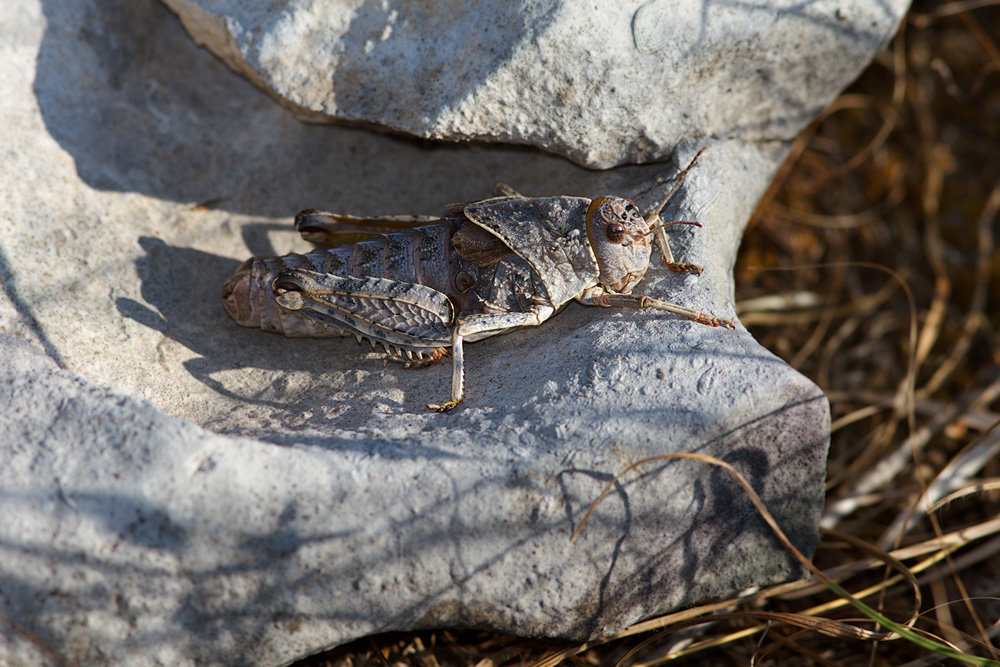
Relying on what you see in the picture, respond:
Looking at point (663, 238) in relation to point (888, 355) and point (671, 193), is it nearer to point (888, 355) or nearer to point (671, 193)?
point (671, 193)

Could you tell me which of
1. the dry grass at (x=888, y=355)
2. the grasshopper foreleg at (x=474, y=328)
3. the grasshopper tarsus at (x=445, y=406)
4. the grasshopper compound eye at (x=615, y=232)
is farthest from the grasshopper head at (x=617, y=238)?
the dry grass at (x=888, y=355)

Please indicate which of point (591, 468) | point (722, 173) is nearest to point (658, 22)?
point (722, 173)

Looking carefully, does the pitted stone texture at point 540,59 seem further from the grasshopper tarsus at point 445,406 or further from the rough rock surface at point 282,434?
the grasshopper tarsus at point 445,406

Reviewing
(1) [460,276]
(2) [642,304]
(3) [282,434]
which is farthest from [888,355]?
(3) [282,434]

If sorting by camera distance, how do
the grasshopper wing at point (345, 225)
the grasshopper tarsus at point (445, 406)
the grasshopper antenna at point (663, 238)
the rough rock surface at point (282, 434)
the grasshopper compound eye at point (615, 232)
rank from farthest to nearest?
the grasshopper wing at point (345, 225) < the grasshopper antenna at point (663, 238) < the grasshopper compound eye at point (615, 232) < the grasshopper tarsus at point (445, 406) < the rough rock surface at point (282, 434)

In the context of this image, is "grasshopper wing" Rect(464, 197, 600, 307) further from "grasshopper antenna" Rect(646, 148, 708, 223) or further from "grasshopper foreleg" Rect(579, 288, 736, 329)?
"grasshopper antenna" Rect(646, 148, 708, 223)
